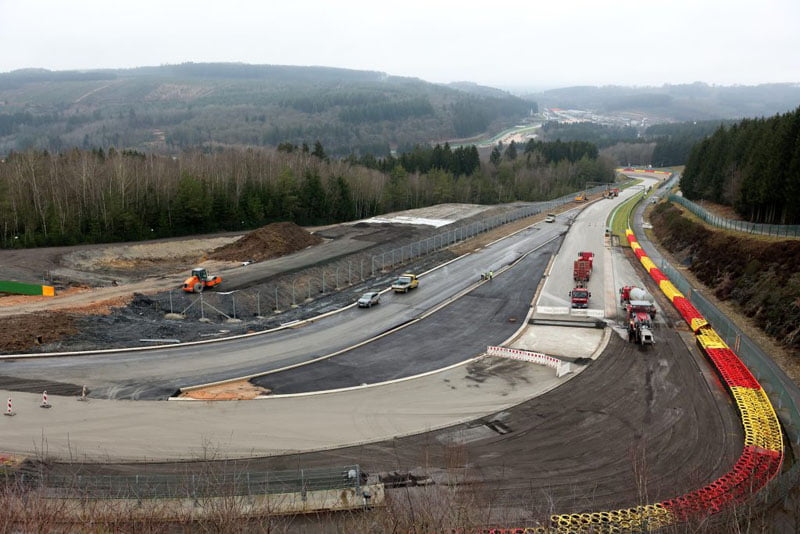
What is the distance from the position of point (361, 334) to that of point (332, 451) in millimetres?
14773

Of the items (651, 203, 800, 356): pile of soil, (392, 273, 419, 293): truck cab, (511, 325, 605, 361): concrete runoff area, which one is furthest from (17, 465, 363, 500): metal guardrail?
(392, 273, 419, 293): truck cab

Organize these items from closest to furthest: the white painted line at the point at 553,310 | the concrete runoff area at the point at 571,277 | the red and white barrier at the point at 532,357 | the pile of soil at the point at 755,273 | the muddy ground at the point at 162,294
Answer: the red and white barrier at the point at 532,357 → the muddy ground at the point at 162,294 → the pile of soil at the point at 755,273 → the white painted line at the point at 553,310 → the concrete runoff area at the point at 571,277

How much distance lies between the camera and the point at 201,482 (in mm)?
16156

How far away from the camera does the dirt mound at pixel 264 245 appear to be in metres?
54.6

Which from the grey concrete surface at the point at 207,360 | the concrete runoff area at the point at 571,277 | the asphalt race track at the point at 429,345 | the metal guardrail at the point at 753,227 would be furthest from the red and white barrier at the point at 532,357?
the metal guardrail at the point at 753,227

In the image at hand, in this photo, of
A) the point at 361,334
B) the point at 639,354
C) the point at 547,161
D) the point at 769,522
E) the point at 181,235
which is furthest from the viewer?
the point at 547,161

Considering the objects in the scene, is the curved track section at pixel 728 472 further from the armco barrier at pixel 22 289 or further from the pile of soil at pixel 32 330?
the armco barrier at pixel 22 289

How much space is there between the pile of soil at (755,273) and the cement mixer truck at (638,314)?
6.36 metres

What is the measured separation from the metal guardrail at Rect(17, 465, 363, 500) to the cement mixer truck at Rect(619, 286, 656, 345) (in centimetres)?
2118

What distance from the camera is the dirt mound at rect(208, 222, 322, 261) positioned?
5459cm

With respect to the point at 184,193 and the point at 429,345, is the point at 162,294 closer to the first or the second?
the point at 429,345

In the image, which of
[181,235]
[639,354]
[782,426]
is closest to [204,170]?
[181,235]

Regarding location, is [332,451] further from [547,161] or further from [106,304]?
[547,161]

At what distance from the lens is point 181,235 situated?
217ft
